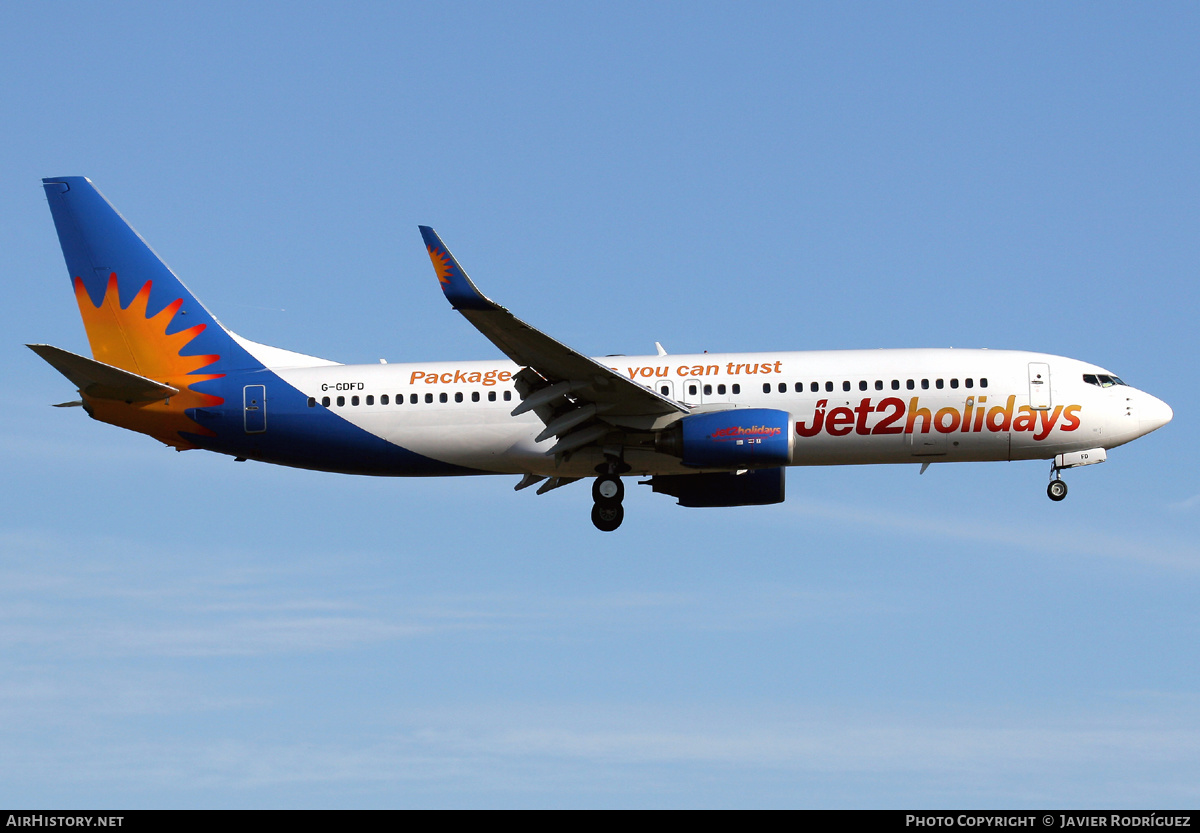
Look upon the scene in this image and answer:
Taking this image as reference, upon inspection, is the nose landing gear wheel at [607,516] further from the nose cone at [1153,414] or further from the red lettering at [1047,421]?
the nose cone at [1153,414]

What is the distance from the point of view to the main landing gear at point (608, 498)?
113ft

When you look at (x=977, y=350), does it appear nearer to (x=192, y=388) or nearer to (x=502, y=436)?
(x=502, y=436)

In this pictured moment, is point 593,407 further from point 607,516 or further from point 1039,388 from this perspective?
point 1039,388

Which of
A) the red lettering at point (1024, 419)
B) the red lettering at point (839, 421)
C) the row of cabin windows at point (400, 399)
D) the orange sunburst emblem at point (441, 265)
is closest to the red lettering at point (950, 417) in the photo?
the red lettering at point (1024, 419)

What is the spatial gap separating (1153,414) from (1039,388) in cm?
344

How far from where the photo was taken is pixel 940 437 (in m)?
33.6

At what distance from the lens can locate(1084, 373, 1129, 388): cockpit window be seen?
34469mm

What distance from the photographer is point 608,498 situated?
3459 centimetres

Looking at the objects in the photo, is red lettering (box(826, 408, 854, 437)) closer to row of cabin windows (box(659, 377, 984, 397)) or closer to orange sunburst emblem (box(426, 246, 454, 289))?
row of cabin windows (box(659, 377, 984, 397))

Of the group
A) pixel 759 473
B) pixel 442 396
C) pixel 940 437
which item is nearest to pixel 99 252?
pixel 442 396

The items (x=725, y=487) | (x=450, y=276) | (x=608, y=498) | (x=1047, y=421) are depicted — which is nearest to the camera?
(x=450, y=276)

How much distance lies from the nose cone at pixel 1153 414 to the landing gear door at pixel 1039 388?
2727 millimetres

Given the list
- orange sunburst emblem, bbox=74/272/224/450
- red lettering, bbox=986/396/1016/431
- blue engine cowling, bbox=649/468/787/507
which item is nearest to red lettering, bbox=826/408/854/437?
blue engine cowling, bbox=649/468/787/507

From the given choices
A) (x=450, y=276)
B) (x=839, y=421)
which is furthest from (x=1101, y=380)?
(x=450, y=276)
